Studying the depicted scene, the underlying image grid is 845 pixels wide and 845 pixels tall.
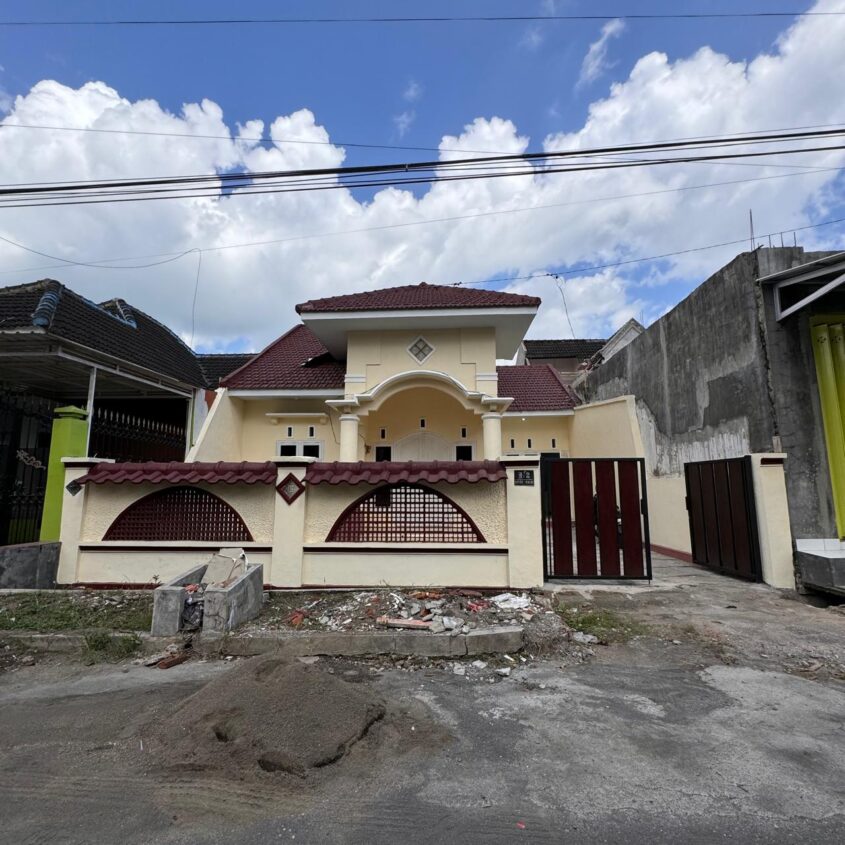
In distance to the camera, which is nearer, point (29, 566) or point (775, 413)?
point (29, 566)

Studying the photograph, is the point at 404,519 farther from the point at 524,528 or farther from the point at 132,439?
the point at 132,439

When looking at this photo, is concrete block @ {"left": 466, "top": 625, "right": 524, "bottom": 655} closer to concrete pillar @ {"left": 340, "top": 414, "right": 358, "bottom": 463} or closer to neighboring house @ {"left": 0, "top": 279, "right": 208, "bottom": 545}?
concrete pillar @ {"left": 340, "top": 414, "right": 358, "bottom": 463}

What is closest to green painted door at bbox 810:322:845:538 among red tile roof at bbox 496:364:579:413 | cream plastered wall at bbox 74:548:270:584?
red tile roof at bbox 496:364:579:413

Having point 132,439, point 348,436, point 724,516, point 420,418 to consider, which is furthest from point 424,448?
point 724,516

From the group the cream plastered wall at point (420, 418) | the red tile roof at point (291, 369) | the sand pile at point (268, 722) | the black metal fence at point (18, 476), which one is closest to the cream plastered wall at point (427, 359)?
the red tile roof at point (291, 369)

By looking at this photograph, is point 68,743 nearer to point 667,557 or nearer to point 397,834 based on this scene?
point 397,834

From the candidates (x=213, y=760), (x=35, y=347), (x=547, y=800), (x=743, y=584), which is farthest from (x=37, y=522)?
(x=743, y=584)

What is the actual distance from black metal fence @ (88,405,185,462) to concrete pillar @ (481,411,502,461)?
7.21m

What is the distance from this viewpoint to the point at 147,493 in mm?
6270

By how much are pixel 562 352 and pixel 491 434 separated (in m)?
18.8

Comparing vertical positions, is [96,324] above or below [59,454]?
above

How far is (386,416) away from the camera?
39.4 feet

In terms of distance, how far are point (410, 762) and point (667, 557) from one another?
27.2 ft

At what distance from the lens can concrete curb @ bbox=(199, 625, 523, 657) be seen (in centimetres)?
430
